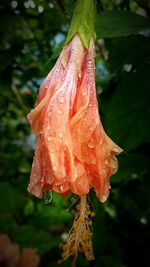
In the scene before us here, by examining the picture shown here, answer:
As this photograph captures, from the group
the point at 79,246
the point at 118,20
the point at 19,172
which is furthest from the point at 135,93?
the point at 19,172

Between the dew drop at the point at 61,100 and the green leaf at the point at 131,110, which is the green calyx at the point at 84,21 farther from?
the green leaf at the point at 131,110

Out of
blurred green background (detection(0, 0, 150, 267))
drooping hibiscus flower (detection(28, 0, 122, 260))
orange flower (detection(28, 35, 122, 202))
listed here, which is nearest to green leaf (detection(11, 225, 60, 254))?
blurred green background (detection(0, 0, 150, 267))

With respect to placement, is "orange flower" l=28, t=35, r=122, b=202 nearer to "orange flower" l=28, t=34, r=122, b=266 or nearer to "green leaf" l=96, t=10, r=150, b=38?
"orange flower" l=28, t=34, r=122, b=266

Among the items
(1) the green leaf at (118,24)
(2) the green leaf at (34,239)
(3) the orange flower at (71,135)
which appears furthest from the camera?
(2) the green leaf at (34,239)

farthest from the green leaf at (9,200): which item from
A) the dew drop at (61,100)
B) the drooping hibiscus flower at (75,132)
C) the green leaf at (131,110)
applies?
the dew drop at (61,100)

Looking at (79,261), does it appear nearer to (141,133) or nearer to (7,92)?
(141,133)

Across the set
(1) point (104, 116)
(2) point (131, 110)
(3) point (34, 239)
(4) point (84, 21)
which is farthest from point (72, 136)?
(3) point (34, 239)

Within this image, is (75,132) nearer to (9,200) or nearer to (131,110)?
(131,110)
